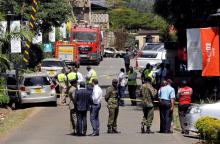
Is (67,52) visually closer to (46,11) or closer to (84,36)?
(84,36)

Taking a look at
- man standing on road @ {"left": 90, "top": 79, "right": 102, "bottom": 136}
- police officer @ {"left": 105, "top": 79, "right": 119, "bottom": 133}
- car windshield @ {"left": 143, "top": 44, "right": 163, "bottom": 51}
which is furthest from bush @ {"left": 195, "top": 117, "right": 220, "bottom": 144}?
car windshield @ {"left": 143, "top": 44, "right": 163, "bottom": 51}

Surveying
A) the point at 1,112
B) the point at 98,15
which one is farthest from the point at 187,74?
the point at 98,15

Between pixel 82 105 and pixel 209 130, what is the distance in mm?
5494

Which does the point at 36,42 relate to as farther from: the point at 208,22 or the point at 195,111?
the point at 195,111

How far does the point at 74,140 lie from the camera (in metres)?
19.7

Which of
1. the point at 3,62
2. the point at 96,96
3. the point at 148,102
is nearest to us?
the point at 96,96

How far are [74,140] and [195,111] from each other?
145 inches

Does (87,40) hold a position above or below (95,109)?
above

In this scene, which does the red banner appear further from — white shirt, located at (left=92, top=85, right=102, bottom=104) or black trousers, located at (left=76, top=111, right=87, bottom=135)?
black trousers, located at (left=76, top=111, right=87, bottom=135)

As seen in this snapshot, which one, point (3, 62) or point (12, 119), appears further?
point (12, 119)

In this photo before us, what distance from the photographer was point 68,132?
72.2ft

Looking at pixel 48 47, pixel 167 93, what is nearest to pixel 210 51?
pixel 167 93

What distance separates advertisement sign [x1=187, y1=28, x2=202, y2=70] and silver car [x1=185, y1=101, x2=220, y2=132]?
9.19 ft

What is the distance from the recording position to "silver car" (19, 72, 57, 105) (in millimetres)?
30703
